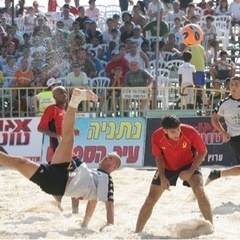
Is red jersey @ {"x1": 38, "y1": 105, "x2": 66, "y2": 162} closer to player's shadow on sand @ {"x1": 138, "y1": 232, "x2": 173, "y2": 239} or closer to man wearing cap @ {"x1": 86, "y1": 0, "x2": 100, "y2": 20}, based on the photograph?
player's shadow on sand @ {"x1": 138, "y1": 232, "x2": 173, "y2": 239}

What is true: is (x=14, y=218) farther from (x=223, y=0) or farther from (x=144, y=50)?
(x=223, y=0)

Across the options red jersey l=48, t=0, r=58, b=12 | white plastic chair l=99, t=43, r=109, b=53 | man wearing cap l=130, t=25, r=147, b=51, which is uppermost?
red jersey l=48, t=0, r=58, b=12

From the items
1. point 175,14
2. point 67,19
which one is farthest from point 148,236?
point 175,14

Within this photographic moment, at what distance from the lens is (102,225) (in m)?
9.93

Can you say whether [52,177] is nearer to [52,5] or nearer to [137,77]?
[137,77]

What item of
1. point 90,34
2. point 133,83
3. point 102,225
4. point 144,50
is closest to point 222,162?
point 133,83

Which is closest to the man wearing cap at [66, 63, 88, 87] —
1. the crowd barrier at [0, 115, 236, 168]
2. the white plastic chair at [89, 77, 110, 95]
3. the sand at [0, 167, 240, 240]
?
the white plastic chair at [89, 77, 110, 95]

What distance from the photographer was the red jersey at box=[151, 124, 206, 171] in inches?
374

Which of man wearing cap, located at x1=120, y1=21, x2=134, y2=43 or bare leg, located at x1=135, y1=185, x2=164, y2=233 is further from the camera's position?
man wearing cap, located at x1=120, y1=21, x2=134, y2=43

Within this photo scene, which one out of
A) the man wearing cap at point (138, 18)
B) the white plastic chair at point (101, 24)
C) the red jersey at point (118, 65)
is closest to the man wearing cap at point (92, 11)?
the white plastic chair at point (101, 24)

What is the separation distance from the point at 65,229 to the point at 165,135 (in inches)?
55.5

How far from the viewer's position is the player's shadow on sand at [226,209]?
37.4ft


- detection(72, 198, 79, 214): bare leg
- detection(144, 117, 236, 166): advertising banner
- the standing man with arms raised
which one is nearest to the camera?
detection(72, 198, 79, 214): bare leg

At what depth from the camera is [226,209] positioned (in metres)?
11.6
